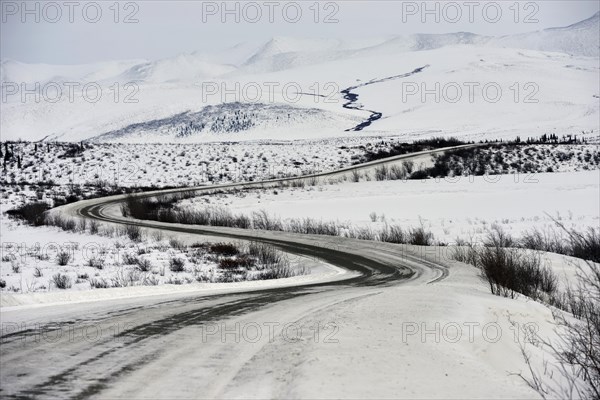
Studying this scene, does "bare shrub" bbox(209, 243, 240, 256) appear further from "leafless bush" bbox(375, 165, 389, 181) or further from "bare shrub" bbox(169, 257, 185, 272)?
"leafless bush" bbox(375, 165, 389, 181)

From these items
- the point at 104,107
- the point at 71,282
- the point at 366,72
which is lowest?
the point at 71,282

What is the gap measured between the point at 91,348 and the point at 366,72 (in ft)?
604

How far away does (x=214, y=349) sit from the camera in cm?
564

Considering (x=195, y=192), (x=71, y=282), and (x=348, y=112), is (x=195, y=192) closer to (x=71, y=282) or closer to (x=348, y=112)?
(x=71, y=282)

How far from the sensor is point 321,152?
71812 mm

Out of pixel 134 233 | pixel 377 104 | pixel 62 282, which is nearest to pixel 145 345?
pixel 62 282

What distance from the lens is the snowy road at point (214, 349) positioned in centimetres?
450

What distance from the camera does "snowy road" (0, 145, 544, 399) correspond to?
450 cm

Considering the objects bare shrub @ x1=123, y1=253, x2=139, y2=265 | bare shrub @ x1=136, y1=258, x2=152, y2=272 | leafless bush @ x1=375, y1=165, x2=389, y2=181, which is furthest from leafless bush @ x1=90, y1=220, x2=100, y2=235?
leafless bush @ x1=375, y1=165, x2=389, y2=181

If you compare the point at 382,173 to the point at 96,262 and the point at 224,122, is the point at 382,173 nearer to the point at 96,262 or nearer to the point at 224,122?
the point at 96,262

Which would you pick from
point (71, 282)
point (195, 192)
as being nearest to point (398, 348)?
point (71, 282)

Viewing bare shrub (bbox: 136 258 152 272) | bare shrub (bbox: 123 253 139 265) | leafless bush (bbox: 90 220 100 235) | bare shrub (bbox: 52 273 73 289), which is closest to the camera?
bare shrub (bbox: 52 273 73 289)

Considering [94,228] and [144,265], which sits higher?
[94,228]

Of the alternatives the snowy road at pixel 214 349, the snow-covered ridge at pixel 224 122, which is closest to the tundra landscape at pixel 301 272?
the snowy road at pixel 214 349
